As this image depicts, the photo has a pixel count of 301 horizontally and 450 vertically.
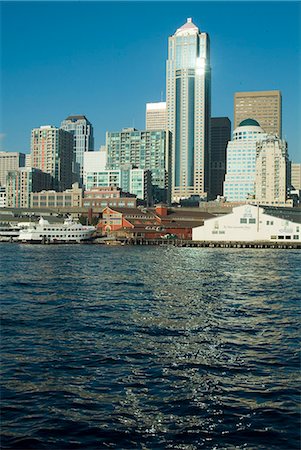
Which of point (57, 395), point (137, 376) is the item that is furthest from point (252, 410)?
point (57, 395)

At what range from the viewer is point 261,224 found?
10638cm

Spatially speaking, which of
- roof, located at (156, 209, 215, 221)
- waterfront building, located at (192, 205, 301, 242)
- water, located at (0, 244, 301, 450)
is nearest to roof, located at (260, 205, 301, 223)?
roof, located at (156, 209, 215, 221)

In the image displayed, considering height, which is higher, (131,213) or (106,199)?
(106,199)

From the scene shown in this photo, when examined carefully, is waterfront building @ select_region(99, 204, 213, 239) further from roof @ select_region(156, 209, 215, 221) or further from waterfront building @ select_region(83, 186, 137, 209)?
waterfront building @ select_region(83, 186, 137, 209)

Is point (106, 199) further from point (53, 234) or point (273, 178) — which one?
point (273, 178)

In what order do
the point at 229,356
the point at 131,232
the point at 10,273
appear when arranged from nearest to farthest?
the point at 229,356 → the point at 10,273 → the point at 131,232

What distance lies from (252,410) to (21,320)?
1408 cm

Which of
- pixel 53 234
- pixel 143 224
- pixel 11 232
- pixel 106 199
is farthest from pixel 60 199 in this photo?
pixel 53 234

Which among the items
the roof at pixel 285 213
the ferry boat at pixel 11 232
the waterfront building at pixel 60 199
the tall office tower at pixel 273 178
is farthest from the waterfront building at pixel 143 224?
the tall office tower at pixel 273 178

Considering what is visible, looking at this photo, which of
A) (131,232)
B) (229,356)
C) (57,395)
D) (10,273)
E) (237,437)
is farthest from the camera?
(131,232)

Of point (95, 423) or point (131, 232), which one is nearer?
point (95, 423)

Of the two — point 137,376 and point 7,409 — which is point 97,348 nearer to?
point 137,376

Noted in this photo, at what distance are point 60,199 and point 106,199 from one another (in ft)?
76.5

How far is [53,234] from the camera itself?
11481 cm
